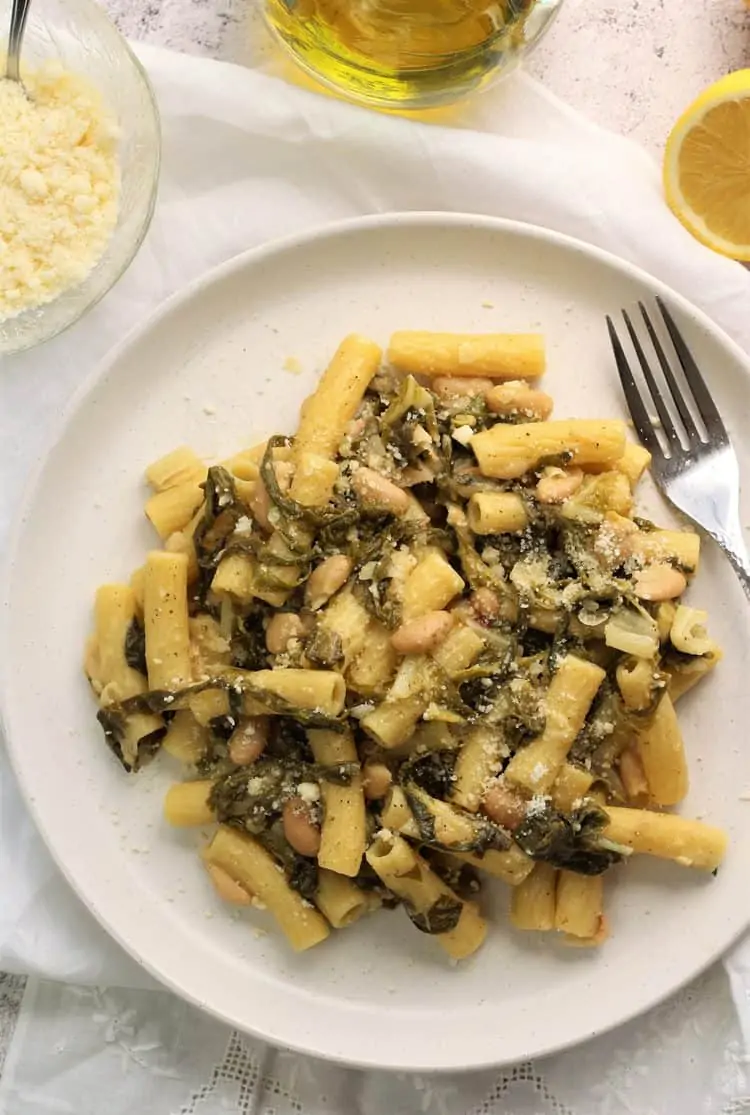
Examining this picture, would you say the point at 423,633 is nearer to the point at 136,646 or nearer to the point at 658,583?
the point at 658,583

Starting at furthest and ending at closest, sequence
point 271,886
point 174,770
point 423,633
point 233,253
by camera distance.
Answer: point 233,253 → point 174,770 → point 271,886 → point 423,633

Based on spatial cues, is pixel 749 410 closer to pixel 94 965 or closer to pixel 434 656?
pixel 434 656

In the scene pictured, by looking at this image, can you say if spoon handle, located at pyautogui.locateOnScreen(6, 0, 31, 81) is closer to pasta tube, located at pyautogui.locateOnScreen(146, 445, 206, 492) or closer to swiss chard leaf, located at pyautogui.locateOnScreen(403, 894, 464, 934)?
pasta tube, located at pyautogui.locateOnScreen(146, 445, 206, 492)

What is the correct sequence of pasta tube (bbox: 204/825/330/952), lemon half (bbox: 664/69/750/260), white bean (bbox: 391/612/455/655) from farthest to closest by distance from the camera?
1. lemon half (bbox: 664/69/750/260)
2. pasta tube (bbox: 204/825/330/952)
3. white bean (bbox: 391/612/455/655)

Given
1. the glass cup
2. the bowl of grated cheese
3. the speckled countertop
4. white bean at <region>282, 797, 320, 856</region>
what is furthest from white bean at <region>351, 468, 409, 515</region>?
the speckled countertop

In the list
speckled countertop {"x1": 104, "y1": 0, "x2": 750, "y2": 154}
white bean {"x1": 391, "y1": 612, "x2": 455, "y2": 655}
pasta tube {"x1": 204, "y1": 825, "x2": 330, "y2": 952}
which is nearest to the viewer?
white bean {"x1": 391, "y1": 612, "x2": 455, "y2": 655}

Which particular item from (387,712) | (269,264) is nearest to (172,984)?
(387,712)

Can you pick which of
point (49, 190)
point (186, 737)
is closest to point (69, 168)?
point (49, 190)
